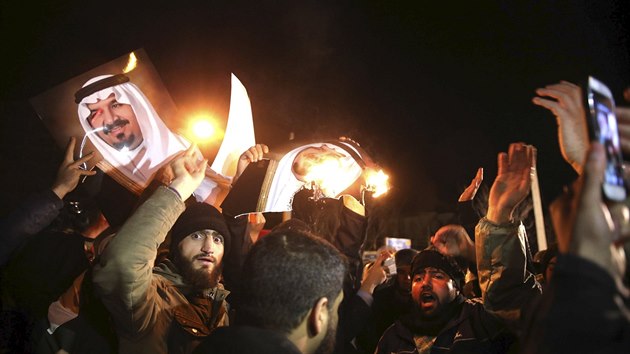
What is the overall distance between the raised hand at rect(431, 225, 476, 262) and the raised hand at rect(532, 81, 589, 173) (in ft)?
8.61

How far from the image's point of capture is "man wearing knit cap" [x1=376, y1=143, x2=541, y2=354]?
2.79m

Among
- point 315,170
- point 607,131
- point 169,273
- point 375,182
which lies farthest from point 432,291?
point 607,131

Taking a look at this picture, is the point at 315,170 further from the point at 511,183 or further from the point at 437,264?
the point at 511,183

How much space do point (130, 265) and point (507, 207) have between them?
7.60ft

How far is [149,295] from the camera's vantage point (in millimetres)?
2764

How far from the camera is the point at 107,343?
311 centimetres

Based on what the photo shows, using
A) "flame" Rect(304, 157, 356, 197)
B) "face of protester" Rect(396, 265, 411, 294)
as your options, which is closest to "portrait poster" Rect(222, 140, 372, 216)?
"flame" Rect(304, 157, 356, 197)

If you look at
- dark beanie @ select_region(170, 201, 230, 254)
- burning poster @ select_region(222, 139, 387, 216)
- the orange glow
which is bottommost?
dark beanie @ select_region(170, 201, 230, 254)

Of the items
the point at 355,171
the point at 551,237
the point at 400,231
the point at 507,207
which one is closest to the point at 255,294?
the point at 507,207

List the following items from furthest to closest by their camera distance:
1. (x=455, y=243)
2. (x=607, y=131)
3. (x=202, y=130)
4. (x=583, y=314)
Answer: (x=455, y=243) → (x=202, y=130) → (x=607, y=131) → (x=583, y=314)

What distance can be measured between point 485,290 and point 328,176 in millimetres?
1877

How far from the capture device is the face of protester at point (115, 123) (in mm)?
3939

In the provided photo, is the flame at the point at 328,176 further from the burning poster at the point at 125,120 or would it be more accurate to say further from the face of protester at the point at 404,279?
the face of protester at the point at 404,279

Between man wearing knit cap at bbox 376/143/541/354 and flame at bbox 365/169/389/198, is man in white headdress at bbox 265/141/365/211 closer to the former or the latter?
flame at bbox 365/169/389/198
